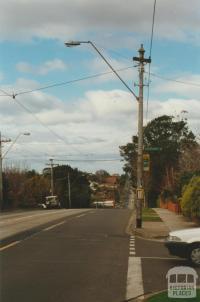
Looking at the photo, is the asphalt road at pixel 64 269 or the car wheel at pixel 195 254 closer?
the asphalt road at pixel 64 269

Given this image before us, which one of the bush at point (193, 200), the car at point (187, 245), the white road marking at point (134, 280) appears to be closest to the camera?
the white road marking at point (134, 280)

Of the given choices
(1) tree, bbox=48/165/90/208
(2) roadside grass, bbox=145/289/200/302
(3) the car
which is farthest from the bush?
(1) tree, bbox=48/165/90/208

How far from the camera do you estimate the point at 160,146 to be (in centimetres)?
8819

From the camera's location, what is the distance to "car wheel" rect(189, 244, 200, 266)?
556 inches

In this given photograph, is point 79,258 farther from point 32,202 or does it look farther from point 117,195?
point 117,195

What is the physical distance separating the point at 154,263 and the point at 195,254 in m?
1.24

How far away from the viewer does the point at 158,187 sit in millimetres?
88375

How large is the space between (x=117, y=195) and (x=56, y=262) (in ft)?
458

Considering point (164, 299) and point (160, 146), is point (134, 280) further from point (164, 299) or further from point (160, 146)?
point (160, 146)

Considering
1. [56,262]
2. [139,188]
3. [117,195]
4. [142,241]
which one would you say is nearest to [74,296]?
[56,262]

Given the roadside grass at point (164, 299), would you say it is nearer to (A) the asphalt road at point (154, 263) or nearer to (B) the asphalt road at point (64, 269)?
(B) the asphalt road at point (64, 269)

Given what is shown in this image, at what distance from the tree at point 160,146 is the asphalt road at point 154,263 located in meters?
65.6

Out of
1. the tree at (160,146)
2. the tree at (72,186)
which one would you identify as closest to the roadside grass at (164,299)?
the tree at (160,146)

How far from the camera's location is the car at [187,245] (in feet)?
46.3
